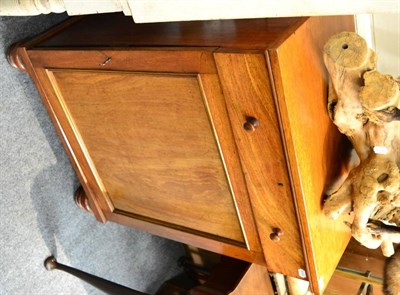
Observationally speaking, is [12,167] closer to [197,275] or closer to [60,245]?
[60,245]

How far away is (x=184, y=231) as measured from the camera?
1.05m

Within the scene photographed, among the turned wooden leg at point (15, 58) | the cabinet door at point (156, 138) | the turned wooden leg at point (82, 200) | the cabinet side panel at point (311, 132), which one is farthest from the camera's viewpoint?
the turned wooden leg at point (82, 200)

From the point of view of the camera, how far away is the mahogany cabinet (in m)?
0.70

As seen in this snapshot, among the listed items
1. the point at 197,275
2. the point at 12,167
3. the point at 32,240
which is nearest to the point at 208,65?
the point at 12,167

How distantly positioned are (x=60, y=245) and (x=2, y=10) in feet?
2.29

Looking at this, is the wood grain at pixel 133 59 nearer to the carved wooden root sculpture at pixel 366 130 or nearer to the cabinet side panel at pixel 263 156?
the cabinet side panel at pixel 263 156

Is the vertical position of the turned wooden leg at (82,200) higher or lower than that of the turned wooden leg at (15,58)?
lower

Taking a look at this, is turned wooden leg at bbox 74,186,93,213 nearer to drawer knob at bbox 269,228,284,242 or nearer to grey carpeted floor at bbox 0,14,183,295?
grey carpeted floor at bbox 0,14,183,295

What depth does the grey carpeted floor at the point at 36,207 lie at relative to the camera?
1141 mm

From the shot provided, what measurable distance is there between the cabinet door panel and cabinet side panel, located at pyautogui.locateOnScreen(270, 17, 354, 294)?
0.16 metres

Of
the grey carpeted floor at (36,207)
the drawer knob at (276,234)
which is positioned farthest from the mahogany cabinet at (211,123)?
the grey carpeted floor at (36,207)

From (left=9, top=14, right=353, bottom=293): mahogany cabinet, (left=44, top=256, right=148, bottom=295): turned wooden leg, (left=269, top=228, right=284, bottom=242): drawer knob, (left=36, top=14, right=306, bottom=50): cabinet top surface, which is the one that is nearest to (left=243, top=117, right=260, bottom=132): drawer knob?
(left=9, top=14, right=353, bottom=293): mahogany cabinet

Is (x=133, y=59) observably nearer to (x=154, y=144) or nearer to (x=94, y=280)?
(x=154, y=144)

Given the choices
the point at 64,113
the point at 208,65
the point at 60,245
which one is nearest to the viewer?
the point at 208,65
